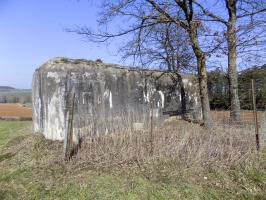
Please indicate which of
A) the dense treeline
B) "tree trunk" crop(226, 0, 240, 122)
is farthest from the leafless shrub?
the dense treeline

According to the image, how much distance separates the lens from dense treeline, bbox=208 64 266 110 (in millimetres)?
12227

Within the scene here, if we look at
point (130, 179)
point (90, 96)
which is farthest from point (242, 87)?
point (130, 179)

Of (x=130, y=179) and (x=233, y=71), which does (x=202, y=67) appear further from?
(x=130, y=179)

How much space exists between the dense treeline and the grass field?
5.52 metres

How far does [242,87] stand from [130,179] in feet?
28.1

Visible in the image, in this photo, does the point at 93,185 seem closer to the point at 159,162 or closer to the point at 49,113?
the point at 159,162

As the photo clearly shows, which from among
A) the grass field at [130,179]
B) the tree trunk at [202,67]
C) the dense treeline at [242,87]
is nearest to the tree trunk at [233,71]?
the dense treeline at [242,87]

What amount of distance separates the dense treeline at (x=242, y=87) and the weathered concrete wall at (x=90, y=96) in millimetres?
3830

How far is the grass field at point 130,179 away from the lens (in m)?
5.23

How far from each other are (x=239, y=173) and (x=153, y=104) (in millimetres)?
4998

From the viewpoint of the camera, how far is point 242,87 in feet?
42.0

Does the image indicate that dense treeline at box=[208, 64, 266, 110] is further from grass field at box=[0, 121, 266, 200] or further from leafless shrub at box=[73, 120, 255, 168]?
grass field at box=[0, 121, 266, 200]

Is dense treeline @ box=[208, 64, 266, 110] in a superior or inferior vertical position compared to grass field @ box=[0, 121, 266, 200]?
superior

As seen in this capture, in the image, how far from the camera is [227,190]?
5371 millimetres
